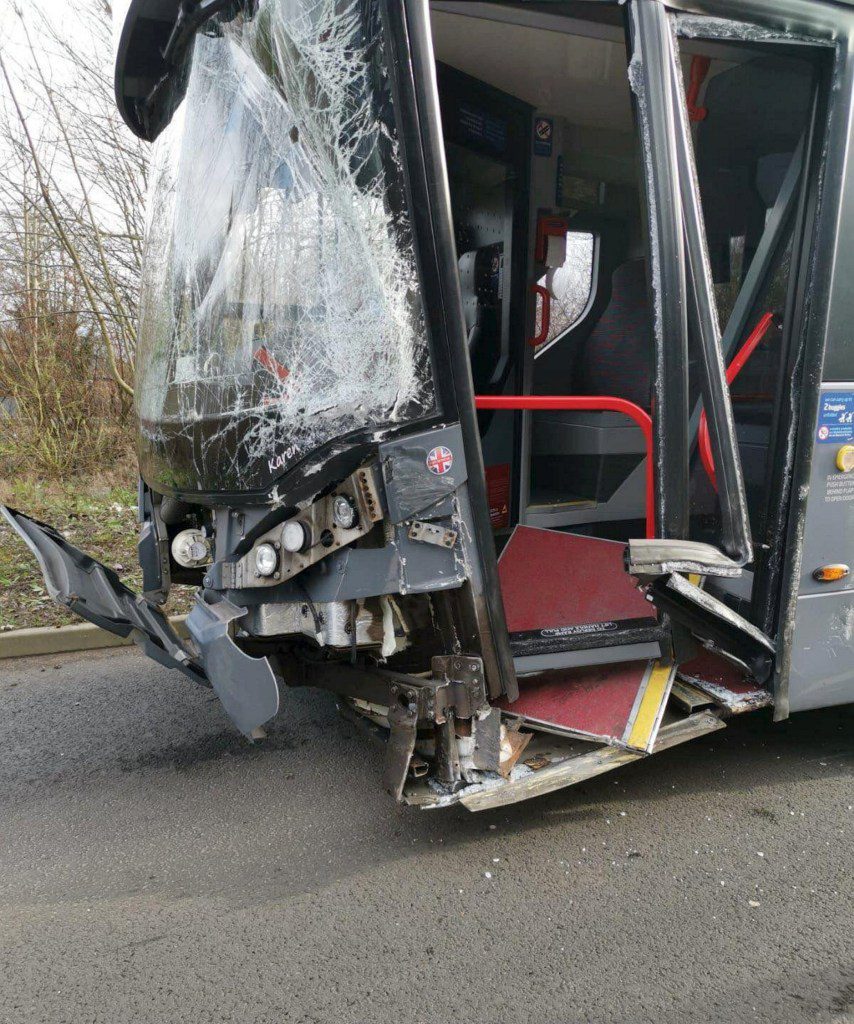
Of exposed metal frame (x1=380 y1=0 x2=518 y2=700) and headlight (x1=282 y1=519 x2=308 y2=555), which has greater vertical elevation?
exposed metal frame (x1=380 y1=0 x2=518 y2=700)

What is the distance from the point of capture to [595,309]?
5023 mm

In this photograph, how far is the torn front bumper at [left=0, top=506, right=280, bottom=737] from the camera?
233 centimetres

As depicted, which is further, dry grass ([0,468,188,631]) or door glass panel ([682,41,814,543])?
dry grass ([0,468,188,631])

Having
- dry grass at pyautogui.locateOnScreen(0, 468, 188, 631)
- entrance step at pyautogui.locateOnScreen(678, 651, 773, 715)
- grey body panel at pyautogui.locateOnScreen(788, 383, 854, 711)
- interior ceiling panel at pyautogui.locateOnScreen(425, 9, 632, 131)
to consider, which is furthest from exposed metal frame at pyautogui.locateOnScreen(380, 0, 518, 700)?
dry grass at pyautogui.locateOnScreen(0, 468, 188, 631)

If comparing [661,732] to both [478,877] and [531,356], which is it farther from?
[531,356]

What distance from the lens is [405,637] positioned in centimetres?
265

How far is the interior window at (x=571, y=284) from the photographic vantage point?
15.9 ft

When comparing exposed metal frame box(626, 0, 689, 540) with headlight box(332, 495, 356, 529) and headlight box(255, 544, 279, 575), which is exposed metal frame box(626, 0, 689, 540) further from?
headlight box(255, 544, 279, 575)

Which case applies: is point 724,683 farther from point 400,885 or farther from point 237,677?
point 237,677

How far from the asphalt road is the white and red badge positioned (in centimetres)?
133

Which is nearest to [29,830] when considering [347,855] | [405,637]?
[347,855]

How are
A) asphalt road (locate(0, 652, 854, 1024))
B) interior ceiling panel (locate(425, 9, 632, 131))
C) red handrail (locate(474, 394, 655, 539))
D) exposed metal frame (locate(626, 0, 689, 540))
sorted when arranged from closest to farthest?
asphalt road (locate(0, 652, 854, 1024))
exposed metal frame (locate(626, 0, 689, 540))
red handrail (locate(474, 394, 655, 539))
interior ceiling panel (locate(425, 9, 632, 131))

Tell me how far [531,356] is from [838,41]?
2385mm

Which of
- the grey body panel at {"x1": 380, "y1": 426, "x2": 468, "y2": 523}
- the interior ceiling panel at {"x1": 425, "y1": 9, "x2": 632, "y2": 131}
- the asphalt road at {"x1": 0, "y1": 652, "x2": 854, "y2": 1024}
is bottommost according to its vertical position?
the asphalt road at {"x1": 0, "y1": 652, "x2": 854, "y2": 1024}
